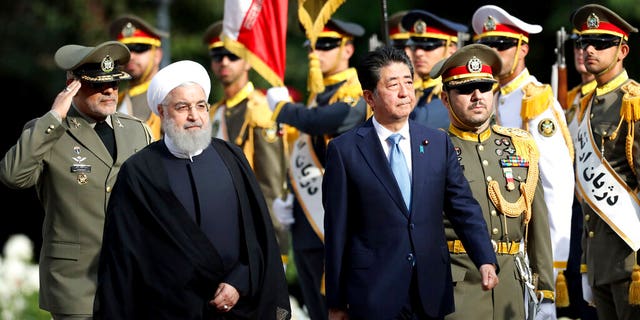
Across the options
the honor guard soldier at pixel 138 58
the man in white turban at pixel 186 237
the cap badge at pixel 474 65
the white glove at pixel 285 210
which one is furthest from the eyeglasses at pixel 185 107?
the honor guard soldier at pixel 138 58

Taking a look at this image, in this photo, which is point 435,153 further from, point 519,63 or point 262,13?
point 262,13

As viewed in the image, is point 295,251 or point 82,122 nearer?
point 82,122

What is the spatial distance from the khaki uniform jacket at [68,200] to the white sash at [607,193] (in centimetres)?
298

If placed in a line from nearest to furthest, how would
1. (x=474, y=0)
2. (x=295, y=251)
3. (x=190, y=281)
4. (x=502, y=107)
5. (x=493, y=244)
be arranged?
(x=190, y=281), (x=493, y=244), (x=502, y=107), (x=295, y=251), (x=474, y=0)

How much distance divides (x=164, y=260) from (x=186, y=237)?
0.50 ft

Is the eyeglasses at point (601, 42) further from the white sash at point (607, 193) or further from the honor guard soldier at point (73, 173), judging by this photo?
the honor guard soldier at point (73, 173)

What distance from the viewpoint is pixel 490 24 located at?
994cm

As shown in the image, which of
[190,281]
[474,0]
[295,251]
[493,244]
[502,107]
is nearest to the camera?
[190,281]

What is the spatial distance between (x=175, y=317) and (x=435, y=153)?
1.54 metres

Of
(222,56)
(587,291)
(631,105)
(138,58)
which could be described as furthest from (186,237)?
(138,58)

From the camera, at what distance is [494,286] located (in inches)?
297

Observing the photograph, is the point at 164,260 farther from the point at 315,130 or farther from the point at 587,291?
the point at 587,291

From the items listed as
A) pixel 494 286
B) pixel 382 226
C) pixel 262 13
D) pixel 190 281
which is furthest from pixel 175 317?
pixel 262 13

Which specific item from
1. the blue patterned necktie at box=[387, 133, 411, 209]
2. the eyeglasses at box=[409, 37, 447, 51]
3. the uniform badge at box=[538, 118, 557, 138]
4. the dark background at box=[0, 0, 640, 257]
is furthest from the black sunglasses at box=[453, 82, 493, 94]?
the dark background at box=[0, 0, 640, 257]
